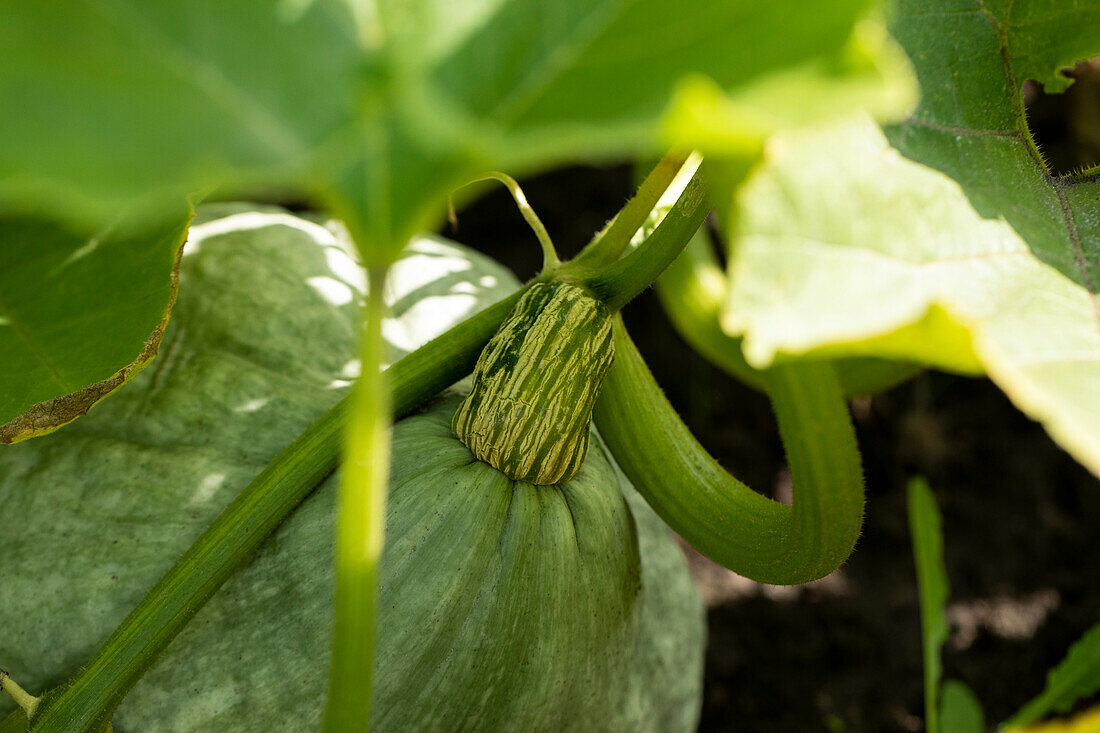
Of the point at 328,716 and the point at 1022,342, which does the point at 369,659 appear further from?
the point at 1022,342

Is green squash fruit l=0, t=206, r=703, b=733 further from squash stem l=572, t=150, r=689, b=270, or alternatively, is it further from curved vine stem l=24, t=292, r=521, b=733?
squash stem l=572, t=150, r=689, b=270

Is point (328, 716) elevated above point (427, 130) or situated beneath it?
situated beneath

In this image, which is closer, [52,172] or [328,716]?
[52,172]

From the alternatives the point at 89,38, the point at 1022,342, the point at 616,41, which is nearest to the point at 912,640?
the point at 1022,342

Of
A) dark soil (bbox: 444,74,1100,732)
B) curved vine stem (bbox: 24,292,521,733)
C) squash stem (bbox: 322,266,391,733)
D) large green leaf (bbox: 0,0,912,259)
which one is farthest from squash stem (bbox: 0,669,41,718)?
dark soil (bbox: 444,74,1100,732)

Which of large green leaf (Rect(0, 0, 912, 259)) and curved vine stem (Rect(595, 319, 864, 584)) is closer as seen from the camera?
large green leaf (Rect(0, 0, 912, 259))

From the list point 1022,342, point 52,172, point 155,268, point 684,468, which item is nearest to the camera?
point 52,172

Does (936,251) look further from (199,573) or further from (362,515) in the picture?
(199,573)
